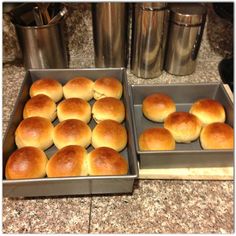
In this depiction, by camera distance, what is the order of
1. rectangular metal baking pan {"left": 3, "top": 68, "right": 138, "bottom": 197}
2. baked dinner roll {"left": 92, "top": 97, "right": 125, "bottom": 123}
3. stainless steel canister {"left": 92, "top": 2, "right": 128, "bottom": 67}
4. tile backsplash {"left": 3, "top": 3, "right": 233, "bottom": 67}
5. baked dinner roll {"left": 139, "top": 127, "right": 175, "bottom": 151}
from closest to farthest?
rectangular metal baking pan {"left": 3, "top": 68, "right": 138, "bottom": 197}
baked dinner roll {"left": 139, "top": 127, "right": 175, "bottom": 151}
baked dinner roll {"left": 92, "top": 97, "right": 125, "bottom": 123}
stainless steel canister {"left": 92, "top": 2, "right": 128, "bottom": 67}
tile backsplash {"left": 3, "top": 3, "right": 233, "bottom": 67}

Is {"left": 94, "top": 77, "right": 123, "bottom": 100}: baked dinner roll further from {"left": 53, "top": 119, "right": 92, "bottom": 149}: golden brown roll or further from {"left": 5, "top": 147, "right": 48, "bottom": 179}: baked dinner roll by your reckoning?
{"left": 5, "top": 147, "right": 48, "bottom": 179}: baked dinner roll

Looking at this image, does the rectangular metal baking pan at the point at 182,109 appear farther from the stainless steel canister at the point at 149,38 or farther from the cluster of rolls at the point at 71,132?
the stainless steel canister at the point at 149,38

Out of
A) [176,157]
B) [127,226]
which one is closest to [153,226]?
[127,226]

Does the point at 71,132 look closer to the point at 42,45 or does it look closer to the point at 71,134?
the point at 71,134

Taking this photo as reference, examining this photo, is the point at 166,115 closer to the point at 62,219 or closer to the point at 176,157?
the point at 176,157

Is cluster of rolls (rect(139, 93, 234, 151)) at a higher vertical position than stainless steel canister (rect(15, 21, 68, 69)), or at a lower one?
lower

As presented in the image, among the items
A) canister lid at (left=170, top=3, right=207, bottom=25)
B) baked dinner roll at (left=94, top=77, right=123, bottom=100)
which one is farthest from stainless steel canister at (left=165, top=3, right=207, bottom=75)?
baked dinner roll at (left=94, top=77, right=123, bottom=100)

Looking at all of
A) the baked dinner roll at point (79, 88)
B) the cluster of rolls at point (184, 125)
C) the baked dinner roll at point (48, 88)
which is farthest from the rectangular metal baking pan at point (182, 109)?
the baked dinner roll at point (48, 88)

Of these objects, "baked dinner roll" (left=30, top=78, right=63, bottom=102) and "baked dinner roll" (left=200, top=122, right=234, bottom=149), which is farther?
"baked dinner roll" (left=30, top=78, right=63, bottom=102)

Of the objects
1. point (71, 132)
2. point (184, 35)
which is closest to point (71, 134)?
point (71, 132)
